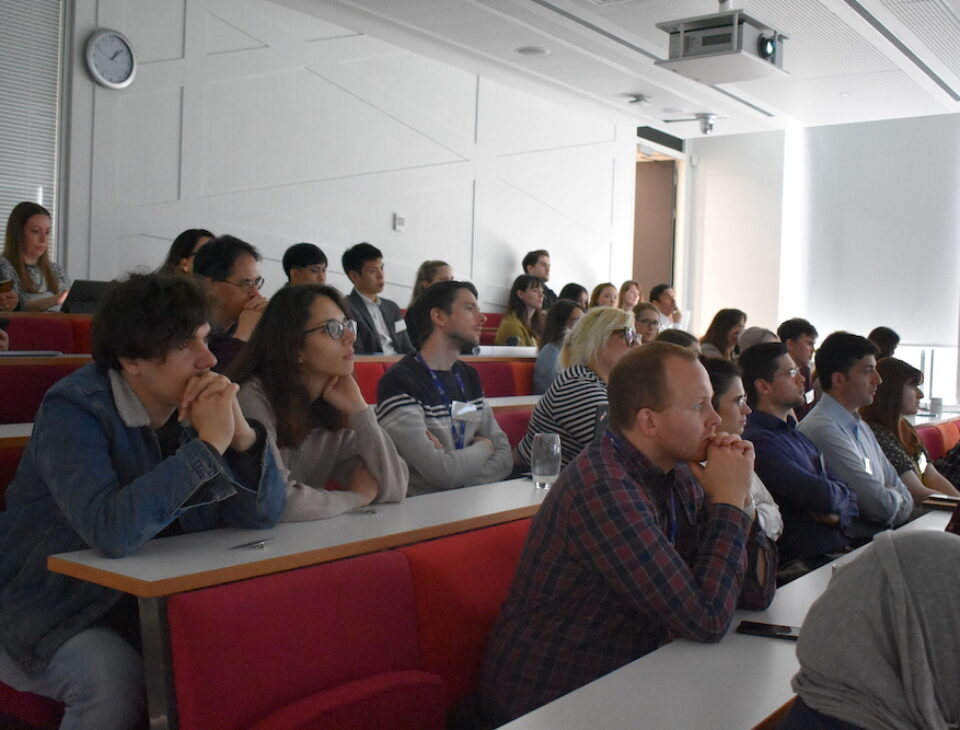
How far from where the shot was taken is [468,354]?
562cm

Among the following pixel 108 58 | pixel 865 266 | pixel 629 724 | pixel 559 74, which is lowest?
pixel 629 724

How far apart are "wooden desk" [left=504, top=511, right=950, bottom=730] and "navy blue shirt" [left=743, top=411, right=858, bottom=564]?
1.51m

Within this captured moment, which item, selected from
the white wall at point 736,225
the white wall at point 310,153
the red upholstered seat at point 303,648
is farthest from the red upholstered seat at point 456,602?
the white wall at point 736,225

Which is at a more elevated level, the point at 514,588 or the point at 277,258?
the point at 277,258

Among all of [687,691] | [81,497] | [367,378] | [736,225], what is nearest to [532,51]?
[367,378]

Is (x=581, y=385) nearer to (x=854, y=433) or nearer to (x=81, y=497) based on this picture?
(x=854, y=433)

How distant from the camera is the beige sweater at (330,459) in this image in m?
2.28

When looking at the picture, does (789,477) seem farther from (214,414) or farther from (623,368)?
(214,414)

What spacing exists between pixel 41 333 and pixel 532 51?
4.88 m

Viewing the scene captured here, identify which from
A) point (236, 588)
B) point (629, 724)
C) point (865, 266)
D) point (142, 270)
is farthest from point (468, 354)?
point (865, 266)

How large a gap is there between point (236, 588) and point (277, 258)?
558cm

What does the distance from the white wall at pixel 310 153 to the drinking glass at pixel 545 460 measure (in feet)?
13.6

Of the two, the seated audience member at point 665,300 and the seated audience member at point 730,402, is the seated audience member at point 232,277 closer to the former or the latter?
the seated audience member at point 730,402

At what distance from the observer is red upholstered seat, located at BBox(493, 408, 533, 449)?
3.92 metres
